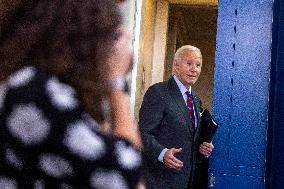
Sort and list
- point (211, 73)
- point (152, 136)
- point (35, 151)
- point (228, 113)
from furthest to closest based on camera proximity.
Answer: point (211, 73), point (228, 113), point (152, 136), point (35, 151)

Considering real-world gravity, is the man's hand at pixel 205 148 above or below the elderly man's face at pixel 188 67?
below

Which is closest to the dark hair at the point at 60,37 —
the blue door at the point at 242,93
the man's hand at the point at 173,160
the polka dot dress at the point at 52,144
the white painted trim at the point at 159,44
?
the polka dot dress at the point at 52,144

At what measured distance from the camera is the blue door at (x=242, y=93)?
135 inches

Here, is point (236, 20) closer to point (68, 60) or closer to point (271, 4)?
point (271, 4)

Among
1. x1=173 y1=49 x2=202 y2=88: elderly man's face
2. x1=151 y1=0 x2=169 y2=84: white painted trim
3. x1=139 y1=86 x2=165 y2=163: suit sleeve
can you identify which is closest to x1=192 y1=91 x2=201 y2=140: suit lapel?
x1=173 y1=49 x2=202 y2=88: elderly man's face

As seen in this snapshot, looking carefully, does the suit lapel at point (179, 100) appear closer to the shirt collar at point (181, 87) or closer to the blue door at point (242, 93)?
the shirt collar at point (181, 87)

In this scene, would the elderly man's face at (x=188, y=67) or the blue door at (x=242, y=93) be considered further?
the blue door at (x=242, y=93)

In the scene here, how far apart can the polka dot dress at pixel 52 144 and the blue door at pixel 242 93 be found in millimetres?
2920

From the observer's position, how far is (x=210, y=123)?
2580mm

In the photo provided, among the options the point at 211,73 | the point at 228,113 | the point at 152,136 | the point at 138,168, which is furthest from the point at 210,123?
the point at 211,73

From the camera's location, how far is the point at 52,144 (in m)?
0.62

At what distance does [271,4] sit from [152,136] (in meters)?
1.73

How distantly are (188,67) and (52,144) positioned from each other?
2.26m

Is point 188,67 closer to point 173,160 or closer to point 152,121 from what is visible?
point 152,121
